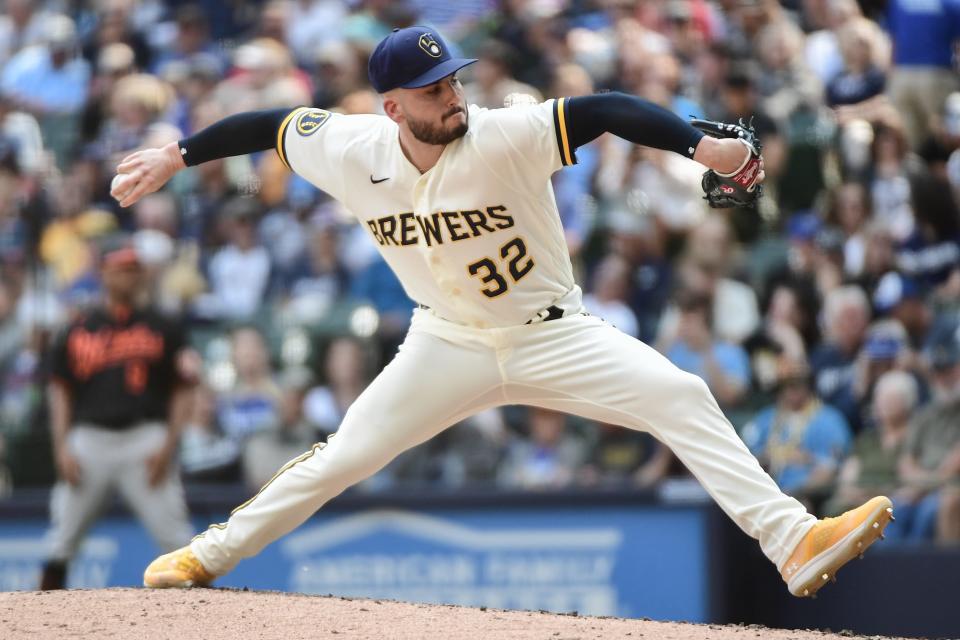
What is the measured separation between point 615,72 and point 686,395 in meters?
6.54

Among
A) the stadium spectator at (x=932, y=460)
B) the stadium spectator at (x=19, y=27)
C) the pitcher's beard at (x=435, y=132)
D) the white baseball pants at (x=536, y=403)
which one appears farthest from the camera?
the stadium spectator at (x=19, y=27)

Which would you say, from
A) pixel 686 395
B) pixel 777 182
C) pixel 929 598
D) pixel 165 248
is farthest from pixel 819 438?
pixel 165 248

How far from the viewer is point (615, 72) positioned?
11383mm

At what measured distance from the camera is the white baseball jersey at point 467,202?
17.0 feet

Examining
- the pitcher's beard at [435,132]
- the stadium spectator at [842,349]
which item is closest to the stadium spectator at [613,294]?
the stadium spectator at [842,349]

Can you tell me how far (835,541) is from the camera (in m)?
5.02

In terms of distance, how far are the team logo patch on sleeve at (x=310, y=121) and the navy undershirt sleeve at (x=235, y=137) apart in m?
0.08

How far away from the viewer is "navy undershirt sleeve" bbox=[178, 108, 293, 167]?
18.5ft

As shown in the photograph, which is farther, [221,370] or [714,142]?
[221,370]

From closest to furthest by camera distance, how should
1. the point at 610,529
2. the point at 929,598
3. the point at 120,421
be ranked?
the point at 929,598 < the point at 610,529 < the point at 120,421

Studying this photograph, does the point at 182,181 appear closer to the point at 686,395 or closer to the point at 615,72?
the point at 615,72

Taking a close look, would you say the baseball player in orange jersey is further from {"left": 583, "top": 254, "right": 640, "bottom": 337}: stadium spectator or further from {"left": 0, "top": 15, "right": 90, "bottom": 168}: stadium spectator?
{"left": 0, "top": 15, "right": 90, "bottom": 168}: stadium spectator

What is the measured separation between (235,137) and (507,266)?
1183 millimetres

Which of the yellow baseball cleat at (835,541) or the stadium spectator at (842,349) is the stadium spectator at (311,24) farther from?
the yellow baseball cleat at (835,541)
